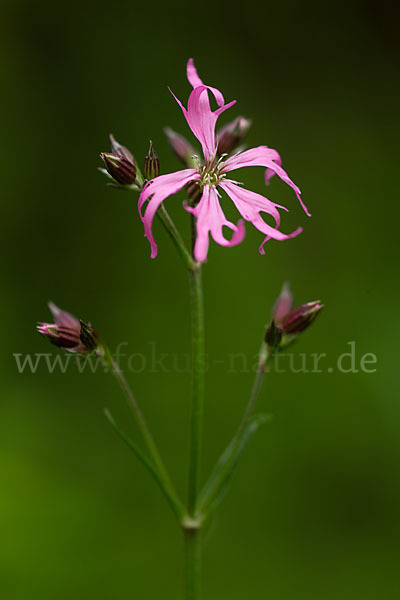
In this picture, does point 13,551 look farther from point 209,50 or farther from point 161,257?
point 209,50

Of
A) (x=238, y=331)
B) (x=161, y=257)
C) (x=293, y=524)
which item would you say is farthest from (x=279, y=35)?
(x=293, y=524)

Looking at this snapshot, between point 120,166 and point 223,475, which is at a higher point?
point 120,166

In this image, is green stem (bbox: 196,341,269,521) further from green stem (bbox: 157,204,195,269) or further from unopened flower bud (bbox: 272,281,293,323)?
green stem (bbox: 157,204,195,269)

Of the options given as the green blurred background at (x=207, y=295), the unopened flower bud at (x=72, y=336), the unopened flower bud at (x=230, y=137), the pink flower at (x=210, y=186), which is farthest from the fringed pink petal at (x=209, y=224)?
the green blurred background at (x=207, y=295)

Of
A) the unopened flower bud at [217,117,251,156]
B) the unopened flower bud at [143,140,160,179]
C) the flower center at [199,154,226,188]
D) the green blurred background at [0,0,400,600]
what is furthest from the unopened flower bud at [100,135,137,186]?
the green blurred background at [0,0,400,600]

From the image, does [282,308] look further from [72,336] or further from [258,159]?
[72,336]

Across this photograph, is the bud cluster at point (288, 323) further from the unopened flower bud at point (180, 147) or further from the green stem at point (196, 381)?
the unopened flower bud at point (180, 147)

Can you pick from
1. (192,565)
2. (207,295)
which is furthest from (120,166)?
(207,295)

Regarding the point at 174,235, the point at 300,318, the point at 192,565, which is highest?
the point at 174,235
